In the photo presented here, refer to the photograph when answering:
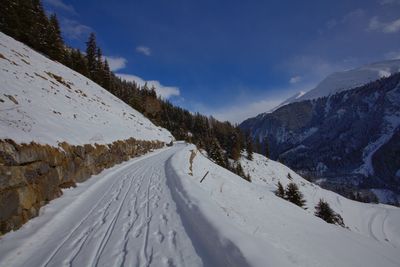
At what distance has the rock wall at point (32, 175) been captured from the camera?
5.05m

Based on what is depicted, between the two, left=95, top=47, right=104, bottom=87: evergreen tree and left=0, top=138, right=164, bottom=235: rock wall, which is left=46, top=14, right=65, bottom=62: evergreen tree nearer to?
left=95, top=47, right=104, bottom=87: evergreen tree

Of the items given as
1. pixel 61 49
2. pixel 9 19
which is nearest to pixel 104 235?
pixel 9 19

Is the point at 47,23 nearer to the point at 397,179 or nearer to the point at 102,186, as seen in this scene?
the point at 102,186

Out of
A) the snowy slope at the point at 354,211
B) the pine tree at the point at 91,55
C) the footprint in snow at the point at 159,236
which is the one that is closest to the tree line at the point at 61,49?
the pine tree at the point at 91,55

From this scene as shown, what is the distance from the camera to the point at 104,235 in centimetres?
495

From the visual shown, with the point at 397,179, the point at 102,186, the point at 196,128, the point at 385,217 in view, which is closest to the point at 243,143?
the point at 196,128

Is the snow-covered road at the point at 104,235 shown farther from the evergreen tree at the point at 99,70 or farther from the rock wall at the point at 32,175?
the evergreen tree at the point at 99,70

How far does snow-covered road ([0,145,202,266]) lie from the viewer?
13.3ft

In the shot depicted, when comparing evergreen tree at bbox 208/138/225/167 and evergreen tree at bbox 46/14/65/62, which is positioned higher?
evergreen tree at bbox 46/14/65/62

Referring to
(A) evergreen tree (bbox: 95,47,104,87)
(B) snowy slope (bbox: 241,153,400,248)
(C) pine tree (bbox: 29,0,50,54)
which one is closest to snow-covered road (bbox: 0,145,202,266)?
(B) snowy slope (bbox: 241,153,400,248)

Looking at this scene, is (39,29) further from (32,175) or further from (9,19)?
(32,175)

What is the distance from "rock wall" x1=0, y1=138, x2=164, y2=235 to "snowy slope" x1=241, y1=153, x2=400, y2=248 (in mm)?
34641

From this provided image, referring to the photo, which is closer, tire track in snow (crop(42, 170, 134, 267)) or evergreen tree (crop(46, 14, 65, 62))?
tire track in snow (crop(42, 170, 134, 267))

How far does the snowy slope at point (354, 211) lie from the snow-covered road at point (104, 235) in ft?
114
